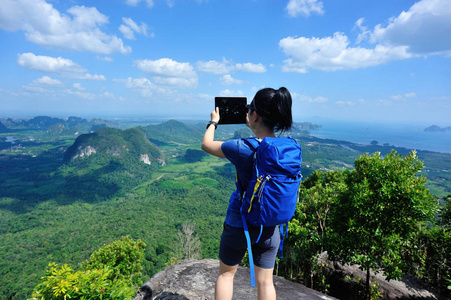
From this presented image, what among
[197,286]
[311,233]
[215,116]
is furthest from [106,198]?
[215,116]

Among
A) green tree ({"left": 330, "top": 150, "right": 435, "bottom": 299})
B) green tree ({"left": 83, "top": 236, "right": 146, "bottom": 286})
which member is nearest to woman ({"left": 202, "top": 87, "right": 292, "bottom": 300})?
green tree ({"left": 330, "top": 150, "right": 435, "bottom": 299})

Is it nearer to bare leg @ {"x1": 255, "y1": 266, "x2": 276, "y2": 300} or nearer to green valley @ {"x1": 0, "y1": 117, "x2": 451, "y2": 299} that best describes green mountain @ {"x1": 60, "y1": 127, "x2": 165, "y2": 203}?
green valley @ {"x1": 0, "y1": 117, "x2": 451, "y2": 299}

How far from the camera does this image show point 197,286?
4430 mm

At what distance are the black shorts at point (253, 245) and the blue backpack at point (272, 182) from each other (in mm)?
178

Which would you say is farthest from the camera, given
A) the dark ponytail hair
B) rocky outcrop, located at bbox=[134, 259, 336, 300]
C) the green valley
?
the green valley

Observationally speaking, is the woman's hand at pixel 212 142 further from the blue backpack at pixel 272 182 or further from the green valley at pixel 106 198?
the green valley at pixel 106 198

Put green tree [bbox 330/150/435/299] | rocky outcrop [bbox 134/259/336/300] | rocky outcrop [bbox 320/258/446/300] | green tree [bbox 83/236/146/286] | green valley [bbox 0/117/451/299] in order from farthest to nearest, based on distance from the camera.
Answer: green valley [bbox 0/117/451/299]
green tree [bbox 83/236/146/286]
rocky outcrop [bbox 320/258/446/300]
green tree [bbox 330/150/435/299]
rocky outcrop [bbox 134/259/336/300]

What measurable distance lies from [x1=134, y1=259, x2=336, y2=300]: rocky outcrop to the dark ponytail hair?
3.84 m

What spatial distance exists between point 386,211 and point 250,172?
586 centimetres

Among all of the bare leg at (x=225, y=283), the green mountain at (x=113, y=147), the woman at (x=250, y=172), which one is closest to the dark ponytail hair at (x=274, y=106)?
A: the woman at (x=250, y=172)

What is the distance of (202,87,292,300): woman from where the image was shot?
179 cm

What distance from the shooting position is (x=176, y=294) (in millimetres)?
3967

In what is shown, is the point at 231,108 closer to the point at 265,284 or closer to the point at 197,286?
the point at 265,284

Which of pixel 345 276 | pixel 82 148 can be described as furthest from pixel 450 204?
pixel 82 148
